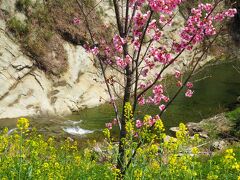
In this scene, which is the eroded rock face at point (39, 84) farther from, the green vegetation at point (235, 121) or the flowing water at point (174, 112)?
the green vegetation at point (235, 121)

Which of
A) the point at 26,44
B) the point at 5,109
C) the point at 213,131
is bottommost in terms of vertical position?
the point at 213,131

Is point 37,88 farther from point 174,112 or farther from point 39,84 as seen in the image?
point 174,112

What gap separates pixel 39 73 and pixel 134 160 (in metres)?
21.8

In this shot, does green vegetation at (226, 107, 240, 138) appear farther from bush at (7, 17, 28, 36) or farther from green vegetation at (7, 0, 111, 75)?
bush at (7, 17, 28, 36)

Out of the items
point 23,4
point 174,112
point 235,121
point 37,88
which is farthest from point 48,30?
point 235,121

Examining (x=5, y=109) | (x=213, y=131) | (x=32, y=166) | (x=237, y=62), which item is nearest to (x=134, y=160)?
(x=32, y=166)

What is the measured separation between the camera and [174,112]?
26.4 m

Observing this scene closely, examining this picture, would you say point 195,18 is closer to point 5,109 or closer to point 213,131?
point 213,131

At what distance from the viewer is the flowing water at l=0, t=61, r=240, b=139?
2241 centimetres

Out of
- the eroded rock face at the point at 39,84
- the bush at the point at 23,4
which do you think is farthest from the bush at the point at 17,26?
the bush at the point at 23,4

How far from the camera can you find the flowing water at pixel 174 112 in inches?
882

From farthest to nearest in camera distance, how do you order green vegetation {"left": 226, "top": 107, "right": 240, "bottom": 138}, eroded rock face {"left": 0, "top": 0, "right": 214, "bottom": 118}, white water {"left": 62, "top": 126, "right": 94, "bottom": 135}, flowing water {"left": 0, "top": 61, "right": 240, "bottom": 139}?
eroded rock face {"left": 0, "top": 0, "right": 214, "bottom": 118}, flowing water {"left": 0, "top": 61, "right": 240, "bottom": 139}, white water {"left": 62, "top": 126, "right": 94, "bottom": 135}, green vegetation {"left": 226, "top": 107, "right": 240, "bottom": 138}

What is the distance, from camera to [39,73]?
27.5 meters

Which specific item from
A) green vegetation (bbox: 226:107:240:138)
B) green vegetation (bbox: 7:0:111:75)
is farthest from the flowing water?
green vegetation (bbox: 7:0:111:75)
